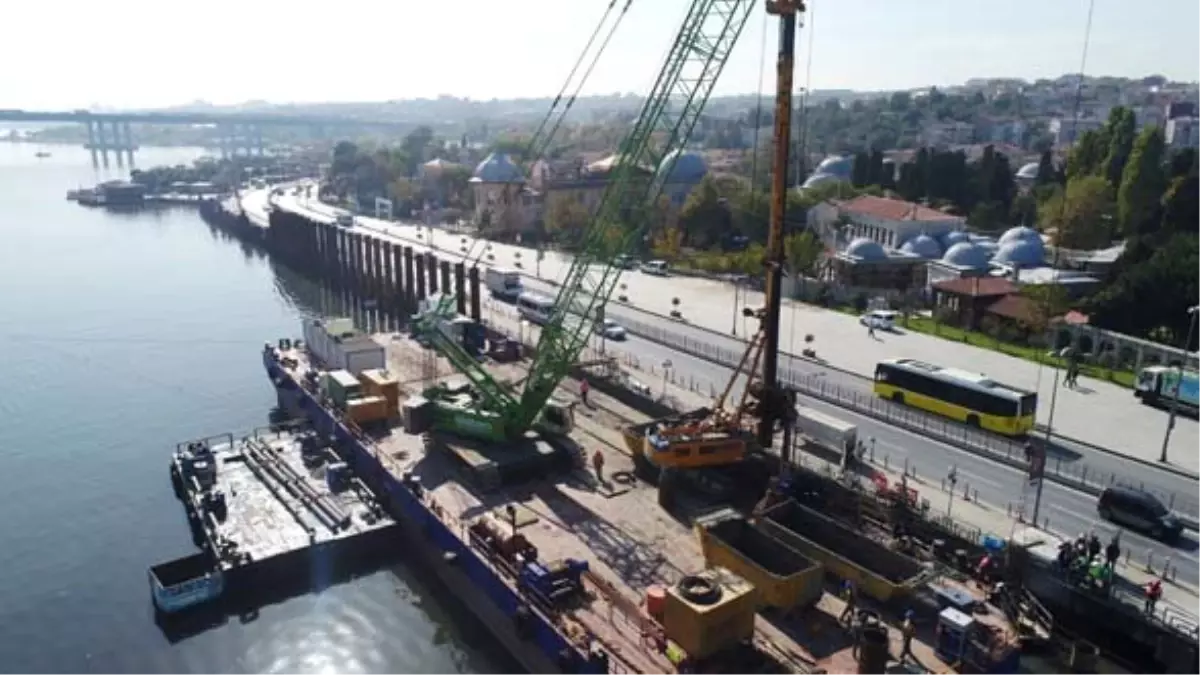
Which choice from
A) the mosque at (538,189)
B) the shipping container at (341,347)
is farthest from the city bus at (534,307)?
the mosque at (538,189)

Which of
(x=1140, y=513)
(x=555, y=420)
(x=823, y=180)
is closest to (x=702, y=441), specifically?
(x=555, y=420)

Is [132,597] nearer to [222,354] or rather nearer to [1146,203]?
[222,354]

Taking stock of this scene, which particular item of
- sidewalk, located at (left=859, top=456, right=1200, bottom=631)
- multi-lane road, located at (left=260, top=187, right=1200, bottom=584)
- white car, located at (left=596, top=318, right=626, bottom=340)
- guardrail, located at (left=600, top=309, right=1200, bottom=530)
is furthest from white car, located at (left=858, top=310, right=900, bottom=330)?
sidewalk, located at (left=859, top=456, right=1200, bottom=631)

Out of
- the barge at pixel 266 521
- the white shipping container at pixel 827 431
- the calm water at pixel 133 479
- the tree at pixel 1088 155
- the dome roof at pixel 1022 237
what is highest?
the tree at pixel 1088 155

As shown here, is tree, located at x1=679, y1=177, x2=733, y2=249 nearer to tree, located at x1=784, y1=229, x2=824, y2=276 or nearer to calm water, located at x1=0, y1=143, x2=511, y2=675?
tree, located at x1=784, y1=229, x2=824, y2=276

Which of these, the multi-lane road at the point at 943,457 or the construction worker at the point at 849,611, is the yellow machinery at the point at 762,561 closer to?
the construction worker at the point at 849,611

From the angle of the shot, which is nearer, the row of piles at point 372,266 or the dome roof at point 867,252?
the row of piles at point 372,266

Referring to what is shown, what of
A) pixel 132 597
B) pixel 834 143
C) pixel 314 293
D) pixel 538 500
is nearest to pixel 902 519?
pixel 538 500

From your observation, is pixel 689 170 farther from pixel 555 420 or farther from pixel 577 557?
pixel 577 557
